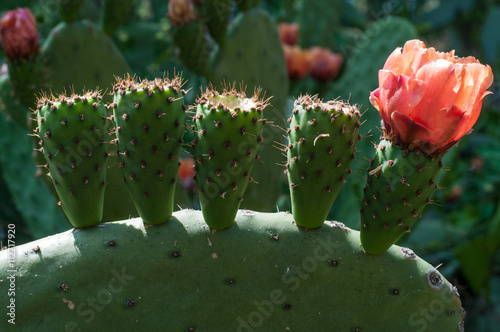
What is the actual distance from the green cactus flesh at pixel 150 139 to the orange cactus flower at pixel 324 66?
6.50 ft

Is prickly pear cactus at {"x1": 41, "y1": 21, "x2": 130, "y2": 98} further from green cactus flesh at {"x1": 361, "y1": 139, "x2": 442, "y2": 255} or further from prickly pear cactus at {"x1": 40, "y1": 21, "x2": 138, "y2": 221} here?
green cactus flesh at {"x1": 361, "y1": 139, "x2": 442, "y2": 255}

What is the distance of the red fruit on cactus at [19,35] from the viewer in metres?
1.73

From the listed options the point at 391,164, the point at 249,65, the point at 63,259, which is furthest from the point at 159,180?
the point at 249,65

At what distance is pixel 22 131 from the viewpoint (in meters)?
2.46

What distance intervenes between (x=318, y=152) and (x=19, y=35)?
4.18ft

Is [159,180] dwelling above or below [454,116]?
below

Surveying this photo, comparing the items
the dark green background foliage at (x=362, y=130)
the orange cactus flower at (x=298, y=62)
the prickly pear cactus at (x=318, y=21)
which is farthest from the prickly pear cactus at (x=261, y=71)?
the prickly pear cactus at (x=318, y=21)

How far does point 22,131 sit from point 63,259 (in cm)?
166

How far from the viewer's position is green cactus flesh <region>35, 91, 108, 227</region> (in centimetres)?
99

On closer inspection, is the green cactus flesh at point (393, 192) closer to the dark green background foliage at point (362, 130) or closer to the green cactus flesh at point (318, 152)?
the green cactus flesh at point (318, 152)

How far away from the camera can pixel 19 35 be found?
1766 millimetres

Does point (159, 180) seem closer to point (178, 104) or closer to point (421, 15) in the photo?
point (178, 104)

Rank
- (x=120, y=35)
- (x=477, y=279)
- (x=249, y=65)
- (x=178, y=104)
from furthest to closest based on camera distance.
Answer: (x=120, y=35)
(x=477, y=279)
(x=249, y=65)
(x=178, y=104)

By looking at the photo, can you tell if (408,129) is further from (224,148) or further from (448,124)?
(224,148)
